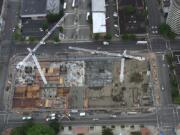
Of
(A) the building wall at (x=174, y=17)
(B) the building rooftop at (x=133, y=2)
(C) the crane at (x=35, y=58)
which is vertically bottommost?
(C) the crane at (x=35, y=58)

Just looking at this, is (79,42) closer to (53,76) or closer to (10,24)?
(53,76)

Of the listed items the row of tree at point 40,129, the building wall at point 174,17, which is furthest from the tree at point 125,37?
A: the row of tree at point 40,129

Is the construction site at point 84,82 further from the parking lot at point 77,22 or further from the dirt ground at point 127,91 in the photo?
the parking lot at point 77,22

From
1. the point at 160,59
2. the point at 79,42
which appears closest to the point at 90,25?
the point at 79,42

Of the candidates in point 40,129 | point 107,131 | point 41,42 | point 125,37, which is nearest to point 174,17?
point 125,37

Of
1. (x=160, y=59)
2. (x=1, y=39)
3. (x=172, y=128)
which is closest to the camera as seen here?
(x=172, y=128)

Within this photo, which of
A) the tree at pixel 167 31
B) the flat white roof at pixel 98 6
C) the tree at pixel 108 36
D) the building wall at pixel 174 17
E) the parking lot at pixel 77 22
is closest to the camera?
the building wall at pixel 174 17

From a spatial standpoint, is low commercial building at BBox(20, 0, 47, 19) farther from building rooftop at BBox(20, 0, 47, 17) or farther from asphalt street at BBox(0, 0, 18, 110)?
asphalt street at BBox(0, 0, 18, 110)
